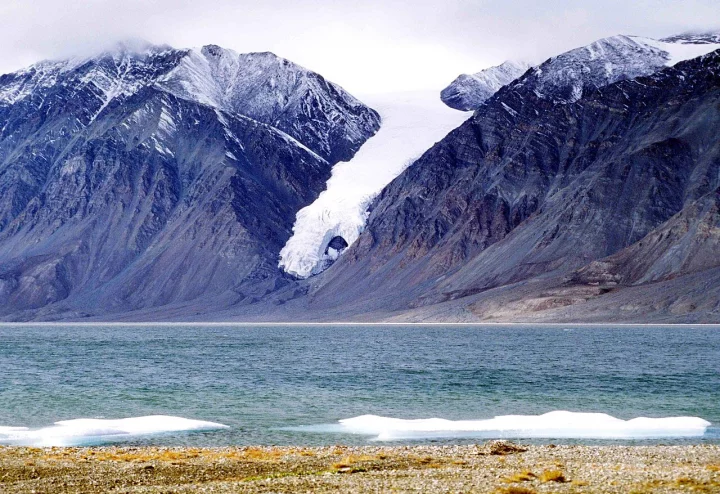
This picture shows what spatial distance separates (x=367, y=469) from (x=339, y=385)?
1560 inches

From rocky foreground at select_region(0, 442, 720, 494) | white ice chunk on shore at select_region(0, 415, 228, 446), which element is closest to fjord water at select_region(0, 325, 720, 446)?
white ice chunk on shore at select_region(0, 415, 228, 446)

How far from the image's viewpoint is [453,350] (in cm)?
11512

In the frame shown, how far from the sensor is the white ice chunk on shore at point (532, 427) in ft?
147

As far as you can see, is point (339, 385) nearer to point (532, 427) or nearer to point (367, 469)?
point (532, 427)

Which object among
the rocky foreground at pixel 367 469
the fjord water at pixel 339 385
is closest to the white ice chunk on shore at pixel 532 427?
the fjord water at pixel 339 385

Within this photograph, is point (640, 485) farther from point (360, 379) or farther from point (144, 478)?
point (360, 379)

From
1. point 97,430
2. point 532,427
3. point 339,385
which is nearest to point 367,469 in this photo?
point 532,427

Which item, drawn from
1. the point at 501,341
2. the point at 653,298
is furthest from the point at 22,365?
the point at 653,298

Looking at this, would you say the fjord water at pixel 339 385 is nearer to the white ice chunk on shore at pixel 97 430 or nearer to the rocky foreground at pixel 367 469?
the white ice chunk on shore at pixel 97 430

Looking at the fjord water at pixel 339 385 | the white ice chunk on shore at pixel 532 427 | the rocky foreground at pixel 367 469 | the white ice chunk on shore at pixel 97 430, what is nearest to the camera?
the rocky foreground at pixel 367 469

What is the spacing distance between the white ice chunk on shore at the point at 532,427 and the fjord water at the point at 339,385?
0.88 m

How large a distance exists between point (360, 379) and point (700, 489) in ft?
167

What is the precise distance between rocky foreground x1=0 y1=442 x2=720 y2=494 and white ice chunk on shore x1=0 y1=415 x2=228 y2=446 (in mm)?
5441

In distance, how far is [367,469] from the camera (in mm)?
30891
